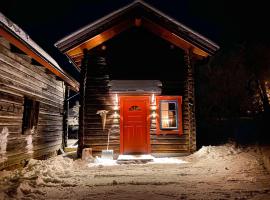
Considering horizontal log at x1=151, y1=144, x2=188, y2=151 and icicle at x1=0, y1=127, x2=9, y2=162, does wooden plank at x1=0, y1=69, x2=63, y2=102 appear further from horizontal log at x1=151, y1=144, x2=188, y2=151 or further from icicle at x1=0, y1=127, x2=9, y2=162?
horizontal log at x1=151, y1=144, x2=188, y2=151

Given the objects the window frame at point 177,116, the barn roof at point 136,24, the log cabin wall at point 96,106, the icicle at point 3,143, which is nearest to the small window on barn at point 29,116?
the icicle at point 3,143

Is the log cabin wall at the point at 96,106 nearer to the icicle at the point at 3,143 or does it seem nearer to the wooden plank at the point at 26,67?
the wooden plank at the point at 26,67

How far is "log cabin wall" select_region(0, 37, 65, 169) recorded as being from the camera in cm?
701

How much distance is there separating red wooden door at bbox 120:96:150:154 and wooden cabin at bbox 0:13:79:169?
139 inches

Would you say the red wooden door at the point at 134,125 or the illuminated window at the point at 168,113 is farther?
the illuminated window at the point at 168,113

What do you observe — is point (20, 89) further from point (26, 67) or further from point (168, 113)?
point (168, 113)

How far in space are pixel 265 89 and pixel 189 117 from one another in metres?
10.7

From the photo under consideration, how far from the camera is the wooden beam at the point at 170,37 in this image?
9.96 metres

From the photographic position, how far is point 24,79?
8438 mm

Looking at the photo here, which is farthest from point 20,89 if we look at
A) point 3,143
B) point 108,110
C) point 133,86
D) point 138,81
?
point 138,81

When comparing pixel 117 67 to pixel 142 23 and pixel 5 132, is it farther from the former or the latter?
pixel 5 132

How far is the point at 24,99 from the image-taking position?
875 centimetres

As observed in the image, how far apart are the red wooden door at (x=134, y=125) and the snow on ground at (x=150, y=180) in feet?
5.04

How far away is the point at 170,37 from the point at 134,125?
415cm
